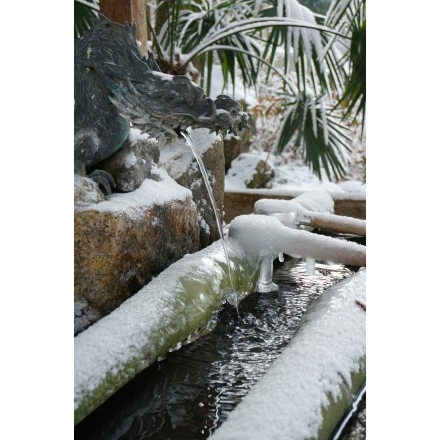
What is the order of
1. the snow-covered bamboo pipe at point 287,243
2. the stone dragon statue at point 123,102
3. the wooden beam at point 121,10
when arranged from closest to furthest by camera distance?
the stone dragon statue at point 123,102
the snow-covered bamboo pipe at point 287,243
the wooden beam at point 121,10

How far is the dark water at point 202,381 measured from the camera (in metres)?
1.21

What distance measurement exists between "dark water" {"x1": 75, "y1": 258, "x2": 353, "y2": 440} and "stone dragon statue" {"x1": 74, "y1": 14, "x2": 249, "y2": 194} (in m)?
0.59

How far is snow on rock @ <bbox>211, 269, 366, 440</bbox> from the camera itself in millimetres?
976

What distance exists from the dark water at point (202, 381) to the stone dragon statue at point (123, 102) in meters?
0.59

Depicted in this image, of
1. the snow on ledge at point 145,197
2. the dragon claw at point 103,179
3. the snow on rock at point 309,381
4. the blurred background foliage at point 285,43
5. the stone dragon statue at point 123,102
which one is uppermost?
the blurred background foliage at point 285,43

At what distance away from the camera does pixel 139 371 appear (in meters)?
1.36

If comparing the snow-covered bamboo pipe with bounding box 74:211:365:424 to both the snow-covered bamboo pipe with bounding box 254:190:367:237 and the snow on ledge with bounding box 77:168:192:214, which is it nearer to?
Answer: the snow on ledge with bounding box 77:168:192:214

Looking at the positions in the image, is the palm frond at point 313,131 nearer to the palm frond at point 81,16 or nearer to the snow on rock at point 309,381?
the palm frond at point 81,16

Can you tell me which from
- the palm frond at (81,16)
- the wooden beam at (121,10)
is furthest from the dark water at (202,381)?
the palm frond at (81,16)

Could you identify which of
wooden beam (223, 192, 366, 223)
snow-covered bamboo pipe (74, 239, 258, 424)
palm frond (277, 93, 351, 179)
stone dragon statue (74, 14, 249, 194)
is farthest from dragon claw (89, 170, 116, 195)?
wooden beam (223, 192, 366, 223)

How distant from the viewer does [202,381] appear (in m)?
1.42

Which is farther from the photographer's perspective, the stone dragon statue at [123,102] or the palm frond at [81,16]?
the palm frond at [81,16]
